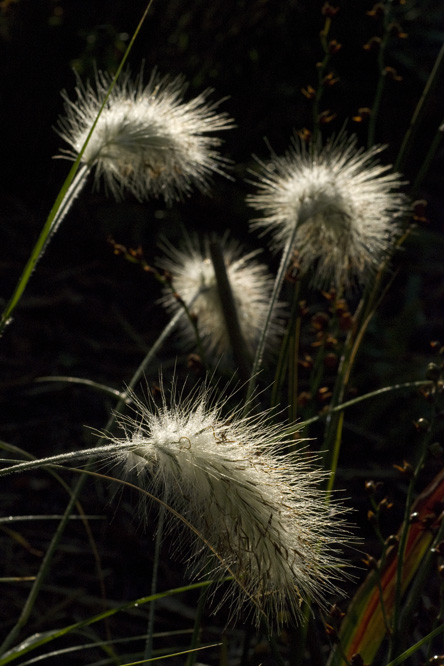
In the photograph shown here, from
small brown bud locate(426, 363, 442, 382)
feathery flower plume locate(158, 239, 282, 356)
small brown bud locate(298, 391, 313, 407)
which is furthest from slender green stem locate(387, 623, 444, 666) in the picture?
feathery flower plume locate(158, 239, 282, 356)

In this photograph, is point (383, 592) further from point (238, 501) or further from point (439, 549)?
point (238, 501)

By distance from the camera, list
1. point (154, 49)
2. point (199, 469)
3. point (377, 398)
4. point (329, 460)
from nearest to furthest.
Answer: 1. point (199, 469)
2. point (329, 460)
3. point (377, 398)
4. point (154, 49)

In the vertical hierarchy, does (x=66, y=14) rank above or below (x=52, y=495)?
above

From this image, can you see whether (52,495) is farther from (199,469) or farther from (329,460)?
(199,469)

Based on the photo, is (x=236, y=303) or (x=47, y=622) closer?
(x=236, y=303)

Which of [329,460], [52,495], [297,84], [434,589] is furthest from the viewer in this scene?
[297,84]

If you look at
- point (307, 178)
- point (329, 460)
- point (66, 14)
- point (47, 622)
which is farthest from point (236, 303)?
point (66, 14)

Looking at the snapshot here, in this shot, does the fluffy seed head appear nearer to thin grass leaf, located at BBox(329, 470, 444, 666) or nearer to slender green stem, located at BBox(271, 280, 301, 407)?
slender green stem, located at BBox(271, 280, 301, 407)

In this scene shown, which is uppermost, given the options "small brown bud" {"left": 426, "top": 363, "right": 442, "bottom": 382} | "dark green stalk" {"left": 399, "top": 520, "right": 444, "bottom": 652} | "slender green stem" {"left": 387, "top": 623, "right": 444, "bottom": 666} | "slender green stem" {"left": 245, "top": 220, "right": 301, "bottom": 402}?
"slender green stem" {"left": 245, "top": 220, "right": 301, "bottom": 402}
